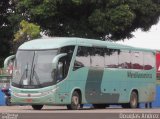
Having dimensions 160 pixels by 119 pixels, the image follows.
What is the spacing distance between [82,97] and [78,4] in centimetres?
1547

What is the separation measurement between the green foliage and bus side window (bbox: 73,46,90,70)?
41.2ft

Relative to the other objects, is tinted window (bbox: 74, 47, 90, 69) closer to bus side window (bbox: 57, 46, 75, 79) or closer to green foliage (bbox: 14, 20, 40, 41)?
bus side window (bbox: 57, 46, 75, 79)

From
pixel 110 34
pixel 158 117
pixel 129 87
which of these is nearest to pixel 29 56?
pixel 129 87

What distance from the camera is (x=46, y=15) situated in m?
43.1

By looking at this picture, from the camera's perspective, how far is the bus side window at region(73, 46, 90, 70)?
2752 centimetres

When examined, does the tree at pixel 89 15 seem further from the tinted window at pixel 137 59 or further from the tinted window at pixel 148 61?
the tinted window at pixel 137 59

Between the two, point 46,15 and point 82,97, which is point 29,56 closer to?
point 82,97

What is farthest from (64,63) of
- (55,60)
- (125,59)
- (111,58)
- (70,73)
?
(125,59)

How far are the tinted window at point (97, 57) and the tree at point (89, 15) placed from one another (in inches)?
508

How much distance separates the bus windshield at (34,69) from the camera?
2669 centimetres

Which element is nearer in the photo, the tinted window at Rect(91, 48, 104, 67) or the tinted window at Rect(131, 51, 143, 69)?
the tinted window at Rect(91, 48, 104, 67)

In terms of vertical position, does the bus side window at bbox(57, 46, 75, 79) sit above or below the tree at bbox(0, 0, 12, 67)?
below

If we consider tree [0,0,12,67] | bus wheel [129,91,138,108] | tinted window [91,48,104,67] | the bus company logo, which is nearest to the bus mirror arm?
tinted window [91,48,104,67]

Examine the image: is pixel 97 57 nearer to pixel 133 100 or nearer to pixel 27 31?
pixel 133 100
